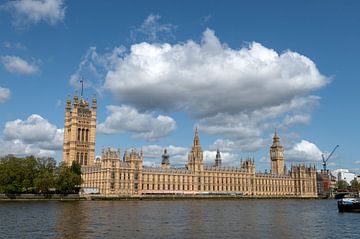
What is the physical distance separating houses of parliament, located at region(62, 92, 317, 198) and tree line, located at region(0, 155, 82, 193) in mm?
24526

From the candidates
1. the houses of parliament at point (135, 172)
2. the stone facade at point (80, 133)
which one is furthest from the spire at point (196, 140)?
the stone facade at point (80, 133)

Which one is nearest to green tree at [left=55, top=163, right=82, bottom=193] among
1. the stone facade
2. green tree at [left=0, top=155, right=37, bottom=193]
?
green tree at [left=0, top=155, right=37, bottom=193]

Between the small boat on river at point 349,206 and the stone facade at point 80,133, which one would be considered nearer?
the small boat on river at point 349,206

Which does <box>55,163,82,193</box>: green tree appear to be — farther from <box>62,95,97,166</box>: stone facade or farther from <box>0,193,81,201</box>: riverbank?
<box>62,95,97,166</box>: stone facade

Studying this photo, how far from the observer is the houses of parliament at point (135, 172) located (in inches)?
5965

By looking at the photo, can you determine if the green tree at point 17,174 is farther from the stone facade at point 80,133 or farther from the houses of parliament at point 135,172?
the stone facade at point 80,133

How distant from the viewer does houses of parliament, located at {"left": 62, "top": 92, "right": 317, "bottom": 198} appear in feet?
497

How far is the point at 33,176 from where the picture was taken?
119m

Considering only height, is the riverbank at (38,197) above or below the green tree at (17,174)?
below

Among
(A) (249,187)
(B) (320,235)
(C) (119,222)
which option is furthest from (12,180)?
(A) (249,187)

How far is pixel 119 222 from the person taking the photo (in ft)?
185

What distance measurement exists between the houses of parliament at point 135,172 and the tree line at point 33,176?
80.5 feet

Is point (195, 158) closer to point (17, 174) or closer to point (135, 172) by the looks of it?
point (135, 172)

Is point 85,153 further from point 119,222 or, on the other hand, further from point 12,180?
point 119,222
